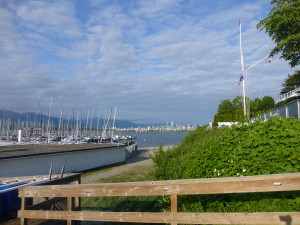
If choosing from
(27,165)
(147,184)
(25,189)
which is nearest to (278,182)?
(147,184)

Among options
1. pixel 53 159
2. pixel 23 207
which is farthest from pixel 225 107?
pixel 23 207

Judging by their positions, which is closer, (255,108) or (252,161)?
(252,161)

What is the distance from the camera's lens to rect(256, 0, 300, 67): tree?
1886 centimetres

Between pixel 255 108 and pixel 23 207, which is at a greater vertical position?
pixel 255 108

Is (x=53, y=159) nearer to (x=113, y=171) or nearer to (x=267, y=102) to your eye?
(x=113, y=171)

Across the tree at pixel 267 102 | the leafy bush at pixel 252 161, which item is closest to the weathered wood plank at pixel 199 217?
the leafy bush at pixel 252 161

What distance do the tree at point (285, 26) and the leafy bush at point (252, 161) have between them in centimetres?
1557

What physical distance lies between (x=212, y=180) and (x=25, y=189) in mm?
3149

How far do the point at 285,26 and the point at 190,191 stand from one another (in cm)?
1980

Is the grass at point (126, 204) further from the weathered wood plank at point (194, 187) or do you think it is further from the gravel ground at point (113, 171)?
Result: the weathered wood plank at point (194, 187)

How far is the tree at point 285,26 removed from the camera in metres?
18.9

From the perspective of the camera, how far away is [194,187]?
3.92 meters

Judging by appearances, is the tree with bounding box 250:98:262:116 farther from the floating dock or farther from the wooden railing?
the floating dock

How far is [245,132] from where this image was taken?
19.5ft
